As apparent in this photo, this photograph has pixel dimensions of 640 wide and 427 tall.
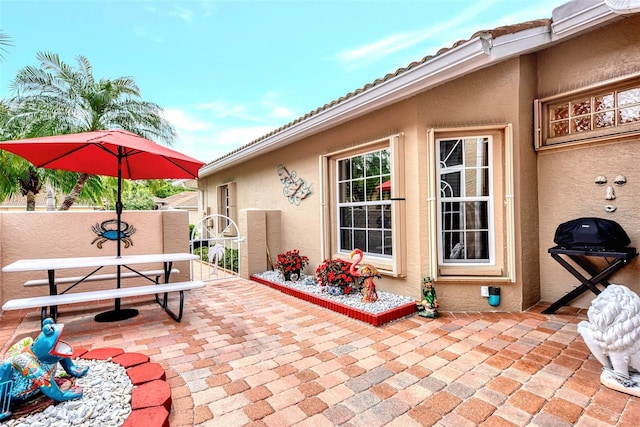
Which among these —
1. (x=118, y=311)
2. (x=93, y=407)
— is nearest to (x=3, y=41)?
(x=118, y=311)

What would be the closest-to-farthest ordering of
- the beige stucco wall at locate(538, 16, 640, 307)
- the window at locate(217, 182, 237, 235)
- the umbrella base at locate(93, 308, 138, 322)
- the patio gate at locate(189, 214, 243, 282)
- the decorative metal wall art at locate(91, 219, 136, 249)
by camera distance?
the beige stucco wall at locate(538, 16, 640, 307) < the umbrella base at locate(93, 308, 138, 322) < the decorative metal wall art at locate(91, 219, 136, 249) < the patio gate at locate(189, 214, 243, 282) < the window at locate(217, 182, 237, 235)

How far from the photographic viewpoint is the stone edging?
200 cm

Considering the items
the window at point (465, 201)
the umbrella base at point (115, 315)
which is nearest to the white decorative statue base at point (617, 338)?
the window at point (465, 201)

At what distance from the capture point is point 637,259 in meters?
4.00

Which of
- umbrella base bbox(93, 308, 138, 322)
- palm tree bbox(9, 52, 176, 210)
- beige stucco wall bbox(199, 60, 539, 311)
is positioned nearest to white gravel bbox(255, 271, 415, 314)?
beige stucco wall bbox(199, 60, 539, 311)

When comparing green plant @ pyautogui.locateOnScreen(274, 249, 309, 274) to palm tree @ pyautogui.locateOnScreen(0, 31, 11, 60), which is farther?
green plant @ pyautogui.locateOnScreen(274, 249, 309, 274)

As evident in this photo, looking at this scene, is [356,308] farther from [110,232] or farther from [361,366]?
[110,232]

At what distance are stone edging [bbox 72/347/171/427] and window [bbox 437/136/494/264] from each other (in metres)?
3.95

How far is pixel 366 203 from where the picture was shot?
5.70 metres

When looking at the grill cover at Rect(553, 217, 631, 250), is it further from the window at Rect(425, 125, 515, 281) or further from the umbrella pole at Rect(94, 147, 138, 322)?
the umbrella pole at Rect(94, 147, 138, 322)

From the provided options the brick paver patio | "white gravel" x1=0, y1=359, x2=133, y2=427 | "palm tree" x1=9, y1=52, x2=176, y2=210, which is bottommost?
the brick paver patio

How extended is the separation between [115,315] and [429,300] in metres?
4.57

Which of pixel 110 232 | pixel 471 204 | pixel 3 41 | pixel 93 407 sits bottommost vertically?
pixel 93 407

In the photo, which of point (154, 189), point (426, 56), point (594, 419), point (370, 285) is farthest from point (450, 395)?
point (154, 189)
